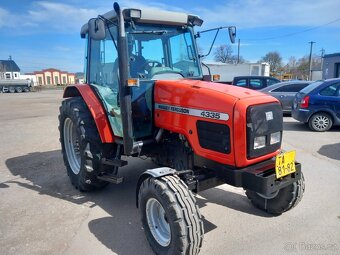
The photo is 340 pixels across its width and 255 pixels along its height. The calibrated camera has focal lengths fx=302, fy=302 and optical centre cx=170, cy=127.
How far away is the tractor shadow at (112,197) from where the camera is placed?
3.39 m

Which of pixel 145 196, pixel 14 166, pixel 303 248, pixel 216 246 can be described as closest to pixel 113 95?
pixel 145 196

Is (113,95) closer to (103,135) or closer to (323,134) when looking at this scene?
(103,135)

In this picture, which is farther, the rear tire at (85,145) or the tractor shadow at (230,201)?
the rear tire at (85,145)

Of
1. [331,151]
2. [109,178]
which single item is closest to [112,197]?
[109,178]

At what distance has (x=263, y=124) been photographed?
3.06 meters

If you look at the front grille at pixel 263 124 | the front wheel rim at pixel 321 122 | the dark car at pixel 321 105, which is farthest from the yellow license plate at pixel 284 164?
the front wheel rim at pixel 321 122

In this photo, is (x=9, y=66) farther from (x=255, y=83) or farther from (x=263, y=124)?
(x=263, y=124)

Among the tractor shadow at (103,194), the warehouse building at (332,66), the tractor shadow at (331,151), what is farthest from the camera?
the warehouse building at (332,66)

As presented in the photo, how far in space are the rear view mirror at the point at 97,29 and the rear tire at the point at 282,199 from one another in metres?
2.71

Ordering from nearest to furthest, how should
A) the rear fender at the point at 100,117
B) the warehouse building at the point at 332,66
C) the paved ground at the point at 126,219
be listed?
1. the paved ground at the point at 126,219
2. the rear fender at the point at 100,117
3. the warehouse building at the point at 332,66

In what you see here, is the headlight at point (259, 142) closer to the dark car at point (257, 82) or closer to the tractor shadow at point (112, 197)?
the tractor shadow at point (112, 197)

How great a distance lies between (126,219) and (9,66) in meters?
80.1

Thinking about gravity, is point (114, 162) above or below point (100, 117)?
below

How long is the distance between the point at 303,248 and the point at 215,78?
2.53 m
